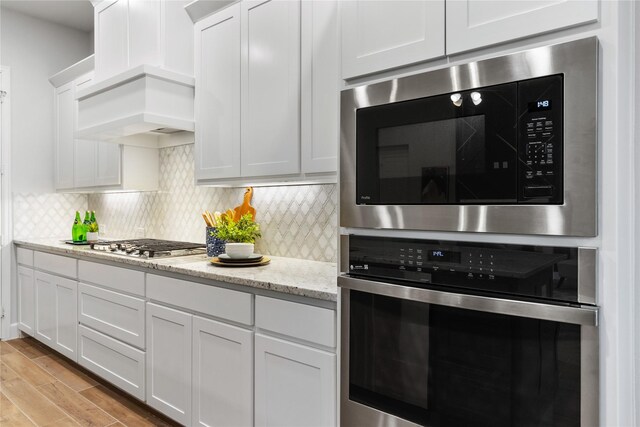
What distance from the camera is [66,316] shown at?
317cm

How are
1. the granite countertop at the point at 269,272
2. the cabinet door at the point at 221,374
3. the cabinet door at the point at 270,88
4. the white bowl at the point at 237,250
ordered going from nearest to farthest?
the granite countertop at the point at 269,272
the cabinet door at the point at 221,374
the cabinet door at the point at 270,88
the white bowl at the point at 237,250

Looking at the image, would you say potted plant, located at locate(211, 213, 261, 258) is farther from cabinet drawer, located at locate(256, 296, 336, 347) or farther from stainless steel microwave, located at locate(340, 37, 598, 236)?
stainless steel microwave, located at locate(340, 37, 598, 236)

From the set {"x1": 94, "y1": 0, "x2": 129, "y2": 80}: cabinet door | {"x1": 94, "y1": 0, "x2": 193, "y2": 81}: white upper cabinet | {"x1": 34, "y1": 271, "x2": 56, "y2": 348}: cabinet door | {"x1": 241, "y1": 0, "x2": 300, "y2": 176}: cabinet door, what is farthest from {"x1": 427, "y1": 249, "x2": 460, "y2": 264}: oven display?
{"x1": 34, "y1": 271, "x2": 56, "y2": 348}: cabinet door

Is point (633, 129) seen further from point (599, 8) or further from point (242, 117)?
point (242, 117)

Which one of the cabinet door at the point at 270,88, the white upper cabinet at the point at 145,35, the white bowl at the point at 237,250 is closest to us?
the cabinet door at the point at 270,88

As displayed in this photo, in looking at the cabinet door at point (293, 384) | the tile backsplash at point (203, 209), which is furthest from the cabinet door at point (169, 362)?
the tile backsplash at point (203, 209)

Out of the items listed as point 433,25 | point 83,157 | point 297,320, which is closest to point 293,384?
point 297,320

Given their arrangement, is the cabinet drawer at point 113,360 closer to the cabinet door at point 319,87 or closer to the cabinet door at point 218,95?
the cabinet door at point 218,95

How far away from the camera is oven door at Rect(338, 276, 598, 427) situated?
0.99m

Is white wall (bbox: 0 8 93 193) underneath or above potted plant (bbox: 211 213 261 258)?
above

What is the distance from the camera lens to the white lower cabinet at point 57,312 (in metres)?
3.09

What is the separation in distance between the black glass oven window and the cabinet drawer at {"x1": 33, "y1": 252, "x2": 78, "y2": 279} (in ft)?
8.27

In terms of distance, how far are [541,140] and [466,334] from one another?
546mm

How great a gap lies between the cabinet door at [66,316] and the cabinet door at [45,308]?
0.21ft
